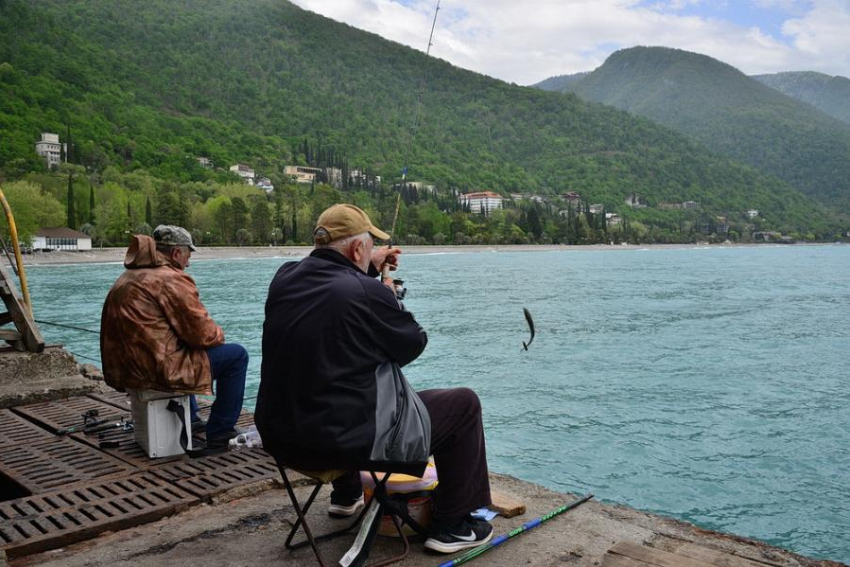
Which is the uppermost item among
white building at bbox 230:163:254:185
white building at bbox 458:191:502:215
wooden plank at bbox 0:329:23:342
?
white building at bbox 230:163:254:185

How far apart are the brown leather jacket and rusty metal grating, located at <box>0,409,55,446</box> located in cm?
106

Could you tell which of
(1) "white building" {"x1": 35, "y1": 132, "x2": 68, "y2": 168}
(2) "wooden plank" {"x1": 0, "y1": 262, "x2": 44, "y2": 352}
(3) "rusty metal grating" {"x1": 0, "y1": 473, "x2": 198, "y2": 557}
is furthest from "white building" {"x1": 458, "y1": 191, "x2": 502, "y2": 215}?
(3) "rusty metal grating" {"x1": 0, "y1": 473, "x2": 198, "y2": 557}

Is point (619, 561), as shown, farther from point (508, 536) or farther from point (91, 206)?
point (91, 206)

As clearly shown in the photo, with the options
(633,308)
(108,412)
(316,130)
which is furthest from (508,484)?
(316,130)

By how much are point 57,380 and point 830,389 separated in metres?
13.7

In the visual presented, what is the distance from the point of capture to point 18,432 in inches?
215

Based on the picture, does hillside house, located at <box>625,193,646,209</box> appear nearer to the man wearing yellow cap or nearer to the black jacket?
the man wearing yellow cap

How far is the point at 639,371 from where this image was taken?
621 inches

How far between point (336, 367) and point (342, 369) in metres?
0.02

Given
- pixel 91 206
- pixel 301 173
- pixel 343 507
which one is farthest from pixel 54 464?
pixel 301 173

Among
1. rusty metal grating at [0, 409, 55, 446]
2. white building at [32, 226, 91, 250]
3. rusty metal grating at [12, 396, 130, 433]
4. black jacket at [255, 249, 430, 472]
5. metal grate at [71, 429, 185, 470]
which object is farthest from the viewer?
white building at [32, 226, 91, 250]

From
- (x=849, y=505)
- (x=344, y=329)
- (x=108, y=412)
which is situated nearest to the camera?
(x=344, y=329)

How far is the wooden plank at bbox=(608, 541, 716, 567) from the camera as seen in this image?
3107 mm

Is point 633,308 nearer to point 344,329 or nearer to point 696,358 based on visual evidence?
point 696,358
